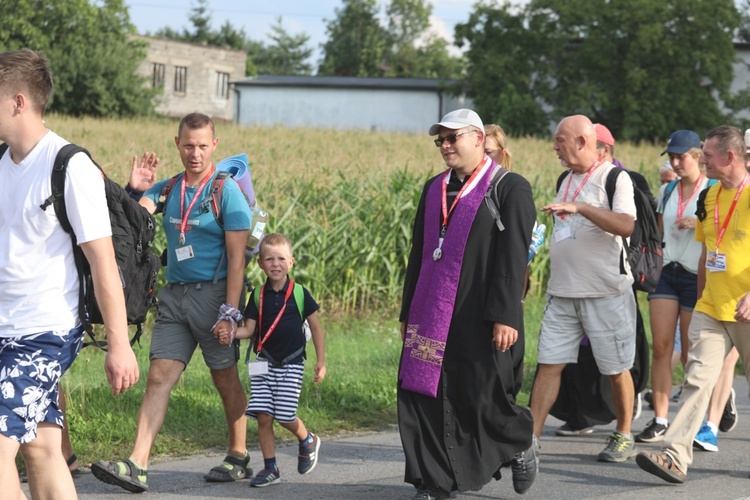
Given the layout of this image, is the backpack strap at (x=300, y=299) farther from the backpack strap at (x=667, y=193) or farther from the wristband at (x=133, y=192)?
the backpack strap at (x=667, y=193)

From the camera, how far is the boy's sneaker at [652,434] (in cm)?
738

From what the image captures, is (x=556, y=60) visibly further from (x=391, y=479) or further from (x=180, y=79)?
(x=391, y=479)

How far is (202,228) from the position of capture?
598 cm

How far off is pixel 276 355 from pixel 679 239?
3395 mm

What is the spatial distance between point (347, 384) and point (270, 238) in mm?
2482

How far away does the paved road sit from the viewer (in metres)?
5.86

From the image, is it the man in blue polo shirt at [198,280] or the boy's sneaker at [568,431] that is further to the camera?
the boy's sneaker at [568,431]

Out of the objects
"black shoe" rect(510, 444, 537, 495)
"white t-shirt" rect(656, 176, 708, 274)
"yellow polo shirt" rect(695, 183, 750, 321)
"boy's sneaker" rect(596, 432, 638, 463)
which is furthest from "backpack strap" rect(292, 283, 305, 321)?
"white t-shirt" rect(656, 176, 708, 274)

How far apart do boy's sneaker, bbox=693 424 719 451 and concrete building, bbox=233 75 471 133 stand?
51856 mm

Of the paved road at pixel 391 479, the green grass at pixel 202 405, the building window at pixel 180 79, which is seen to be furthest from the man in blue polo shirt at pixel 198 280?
the building window at pixel 180 79

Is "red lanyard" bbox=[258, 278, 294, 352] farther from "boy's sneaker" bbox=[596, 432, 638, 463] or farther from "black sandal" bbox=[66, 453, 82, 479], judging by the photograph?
"boy's sneaker" bbox=[596, 432, 638, 463]

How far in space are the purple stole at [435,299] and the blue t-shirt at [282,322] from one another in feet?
2.40

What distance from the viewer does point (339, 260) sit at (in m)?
12.2

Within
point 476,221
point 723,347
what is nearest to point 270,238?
point 476,221
